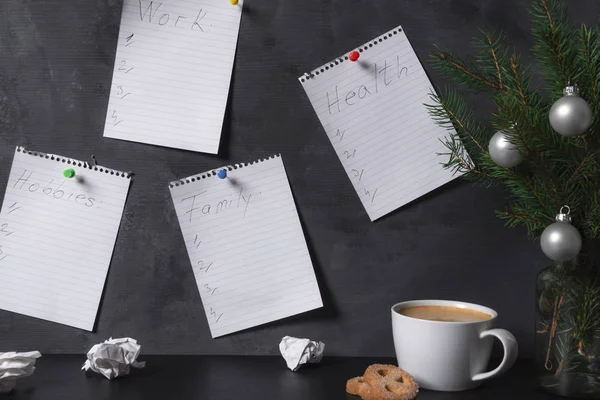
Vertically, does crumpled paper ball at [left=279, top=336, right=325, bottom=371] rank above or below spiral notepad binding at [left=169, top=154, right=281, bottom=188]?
below

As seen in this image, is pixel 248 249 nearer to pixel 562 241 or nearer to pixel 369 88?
pixel 369 88

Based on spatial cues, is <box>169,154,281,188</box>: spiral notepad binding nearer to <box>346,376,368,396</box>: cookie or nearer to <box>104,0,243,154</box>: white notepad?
<box>104,0,243,154</box>: white notepad

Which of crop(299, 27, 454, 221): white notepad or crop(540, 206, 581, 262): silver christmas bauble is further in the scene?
crop(299, 27, 454, 221): white notepad

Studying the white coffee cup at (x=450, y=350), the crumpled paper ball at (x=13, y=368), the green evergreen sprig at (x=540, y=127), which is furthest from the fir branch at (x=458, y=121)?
the crumpled paper ball at (x=13, y=368)

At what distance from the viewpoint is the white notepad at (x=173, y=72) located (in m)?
0.93

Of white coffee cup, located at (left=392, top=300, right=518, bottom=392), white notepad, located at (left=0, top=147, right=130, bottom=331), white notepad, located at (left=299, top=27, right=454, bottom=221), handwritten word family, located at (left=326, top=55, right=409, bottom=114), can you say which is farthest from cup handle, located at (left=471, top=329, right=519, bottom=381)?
white notepad, located at (left=0, top=147, right=130, bottom=331)

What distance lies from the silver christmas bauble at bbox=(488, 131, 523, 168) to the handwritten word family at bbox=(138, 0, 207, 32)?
43cm

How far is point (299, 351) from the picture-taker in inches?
34.9

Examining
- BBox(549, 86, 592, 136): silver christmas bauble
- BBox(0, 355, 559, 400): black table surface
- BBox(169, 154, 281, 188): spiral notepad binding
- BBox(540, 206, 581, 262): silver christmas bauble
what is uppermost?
BBox(549, 86, 592, 136): silver christmas bauble

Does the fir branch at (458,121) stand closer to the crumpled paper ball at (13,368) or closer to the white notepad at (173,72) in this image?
the white notepad at (173,72)

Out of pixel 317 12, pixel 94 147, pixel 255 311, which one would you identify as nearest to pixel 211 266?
pixel 255 311

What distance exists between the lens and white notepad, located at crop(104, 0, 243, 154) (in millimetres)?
931

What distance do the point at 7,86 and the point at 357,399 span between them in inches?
25.3

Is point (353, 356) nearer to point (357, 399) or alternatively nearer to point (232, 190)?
point (357, 399)
